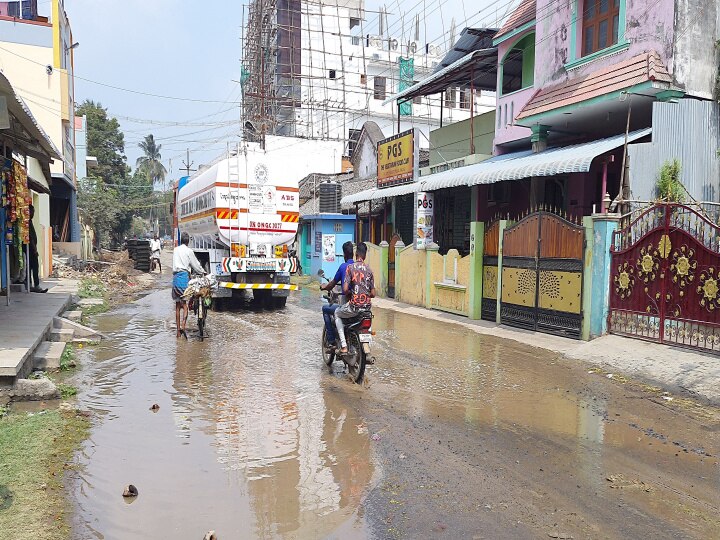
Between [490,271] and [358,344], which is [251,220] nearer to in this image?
[490,271]

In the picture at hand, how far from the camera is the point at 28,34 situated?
856 inches

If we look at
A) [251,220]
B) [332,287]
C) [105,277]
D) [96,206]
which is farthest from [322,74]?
[332,287]

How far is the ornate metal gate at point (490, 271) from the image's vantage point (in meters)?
12.5

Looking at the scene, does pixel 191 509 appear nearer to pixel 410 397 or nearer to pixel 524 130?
pixel 410 397

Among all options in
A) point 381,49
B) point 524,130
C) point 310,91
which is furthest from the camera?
point 381,49

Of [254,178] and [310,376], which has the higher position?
[254,178]

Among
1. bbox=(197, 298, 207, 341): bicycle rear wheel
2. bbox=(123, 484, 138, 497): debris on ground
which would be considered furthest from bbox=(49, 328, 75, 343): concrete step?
bbox=(123, 484, 138, 497): debris on ground

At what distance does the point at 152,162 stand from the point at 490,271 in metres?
79.5

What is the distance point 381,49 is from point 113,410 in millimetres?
43740

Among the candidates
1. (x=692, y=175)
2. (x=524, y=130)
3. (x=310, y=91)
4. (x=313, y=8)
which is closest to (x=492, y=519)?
(x=692, y=175)

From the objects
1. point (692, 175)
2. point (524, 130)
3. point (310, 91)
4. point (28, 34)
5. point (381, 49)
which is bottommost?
point (692, 175)

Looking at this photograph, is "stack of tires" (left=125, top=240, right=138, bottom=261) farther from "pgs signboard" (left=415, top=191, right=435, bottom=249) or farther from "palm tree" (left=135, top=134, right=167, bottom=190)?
"palm tree" (left=135, top=134, right=167, bottom=190)

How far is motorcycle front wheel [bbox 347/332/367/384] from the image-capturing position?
722 centimetres

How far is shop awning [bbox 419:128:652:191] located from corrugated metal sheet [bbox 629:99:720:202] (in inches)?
12.8
